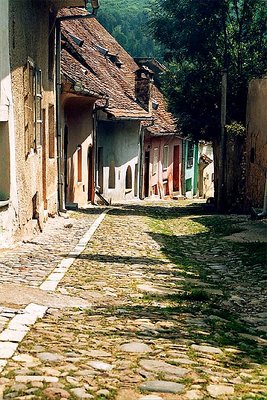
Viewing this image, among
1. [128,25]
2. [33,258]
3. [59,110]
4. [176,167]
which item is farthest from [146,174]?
[128,25]

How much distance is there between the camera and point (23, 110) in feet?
41.7

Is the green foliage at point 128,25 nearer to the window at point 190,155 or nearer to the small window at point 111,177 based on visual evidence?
the window at point 190,155

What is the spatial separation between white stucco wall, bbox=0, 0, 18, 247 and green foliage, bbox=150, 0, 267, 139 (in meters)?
13.2

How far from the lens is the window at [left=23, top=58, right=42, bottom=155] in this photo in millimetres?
13109

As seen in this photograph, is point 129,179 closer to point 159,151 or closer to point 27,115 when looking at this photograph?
point 159,151

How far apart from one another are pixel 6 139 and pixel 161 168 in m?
27.4

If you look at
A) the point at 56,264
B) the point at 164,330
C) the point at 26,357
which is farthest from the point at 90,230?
the point at 26,357

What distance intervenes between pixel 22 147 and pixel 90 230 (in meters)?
3.12

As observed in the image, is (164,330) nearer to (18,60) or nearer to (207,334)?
(207,334)

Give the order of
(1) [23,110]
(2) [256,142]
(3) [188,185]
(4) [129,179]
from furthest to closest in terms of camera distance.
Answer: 1. (3) [188,185]
2. (4) [129,179]
3. (2) [256,142]
4. (1) [23,110]

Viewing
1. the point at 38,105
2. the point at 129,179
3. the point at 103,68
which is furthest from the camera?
the point at 129,179

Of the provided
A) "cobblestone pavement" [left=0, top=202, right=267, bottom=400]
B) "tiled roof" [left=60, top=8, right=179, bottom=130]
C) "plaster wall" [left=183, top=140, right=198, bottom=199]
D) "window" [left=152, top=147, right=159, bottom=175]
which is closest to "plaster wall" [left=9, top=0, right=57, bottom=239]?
"cobblestone pavement" [left=0, top=202, right=267, bottom=400]

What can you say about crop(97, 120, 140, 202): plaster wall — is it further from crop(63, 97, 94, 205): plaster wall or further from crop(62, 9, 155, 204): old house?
crop(63, 97, 94, 205): plaster wall

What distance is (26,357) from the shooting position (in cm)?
488
